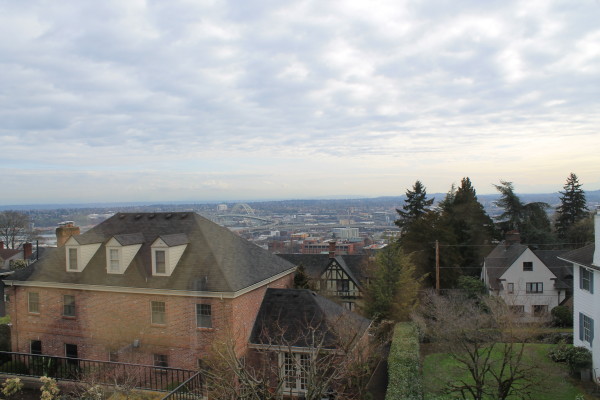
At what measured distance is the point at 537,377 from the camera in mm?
16344

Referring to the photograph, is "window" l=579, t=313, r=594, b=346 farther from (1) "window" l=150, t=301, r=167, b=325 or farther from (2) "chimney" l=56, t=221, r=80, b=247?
(2) "chimney" l=56, t=221, r=80, b=247

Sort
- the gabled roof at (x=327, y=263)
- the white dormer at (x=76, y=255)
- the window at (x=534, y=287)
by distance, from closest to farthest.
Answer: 1. the white dormer at (x=76, y=255)
2. the window at (x=534, y=287)
3. the gabled roof at (x=327, y=263)

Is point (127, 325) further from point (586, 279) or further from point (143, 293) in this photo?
point (586, 279)

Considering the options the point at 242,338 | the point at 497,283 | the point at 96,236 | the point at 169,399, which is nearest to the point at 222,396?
the point at 169,399

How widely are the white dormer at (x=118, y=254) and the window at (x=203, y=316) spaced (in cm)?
384

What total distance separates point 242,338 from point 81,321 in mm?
6621

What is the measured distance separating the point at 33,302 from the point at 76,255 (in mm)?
2716

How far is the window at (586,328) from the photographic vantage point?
61.6 feet

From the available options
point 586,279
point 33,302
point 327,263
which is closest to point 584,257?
point 586,279

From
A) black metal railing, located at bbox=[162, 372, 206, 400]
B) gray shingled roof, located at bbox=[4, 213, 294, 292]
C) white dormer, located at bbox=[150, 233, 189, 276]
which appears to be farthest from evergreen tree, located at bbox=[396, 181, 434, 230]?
black metal railing, located at bbox=[162, 372, 206, 400]

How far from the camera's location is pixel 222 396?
339 inches

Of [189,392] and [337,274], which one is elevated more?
[189,392]

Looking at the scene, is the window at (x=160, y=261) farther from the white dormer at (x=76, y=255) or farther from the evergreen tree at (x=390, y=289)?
the evergreen tree at (x=390, y=289)

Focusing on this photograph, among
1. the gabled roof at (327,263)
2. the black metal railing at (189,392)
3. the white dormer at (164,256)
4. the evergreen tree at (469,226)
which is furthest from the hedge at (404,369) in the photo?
the evergreen tree at (469,226)
